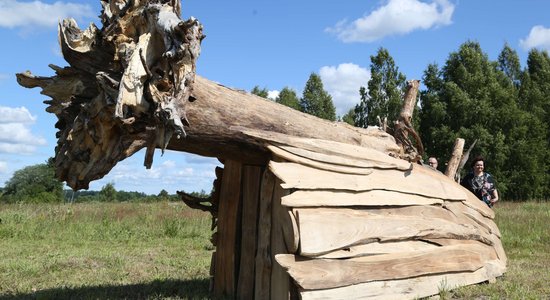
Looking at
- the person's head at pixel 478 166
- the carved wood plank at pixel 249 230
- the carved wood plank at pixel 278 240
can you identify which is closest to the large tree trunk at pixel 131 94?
the carved wood plank at pixel 278 240

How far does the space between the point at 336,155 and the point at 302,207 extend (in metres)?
0.83

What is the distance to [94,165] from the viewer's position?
4.50 metres

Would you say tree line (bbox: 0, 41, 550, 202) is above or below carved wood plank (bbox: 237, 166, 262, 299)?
above

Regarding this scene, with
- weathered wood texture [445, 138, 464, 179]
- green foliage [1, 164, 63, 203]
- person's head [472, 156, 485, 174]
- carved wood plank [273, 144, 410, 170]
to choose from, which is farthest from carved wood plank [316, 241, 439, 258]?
green foliage [1, 164, 63, 203]

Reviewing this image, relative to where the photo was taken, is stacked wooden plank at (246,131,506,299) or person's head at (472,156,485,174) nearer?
stacked wooden plank at (246,131,506,299)

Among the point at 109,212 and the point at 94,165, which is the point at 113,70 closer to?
the point at 94,165

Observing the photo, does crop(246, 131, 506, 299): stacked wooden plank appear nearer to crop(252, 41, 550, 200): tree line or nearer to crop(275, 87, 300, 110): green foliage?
crop(252, 41, 550, 200): tree line

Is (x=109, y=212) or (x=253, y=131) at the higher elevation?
(x=253, y=131)

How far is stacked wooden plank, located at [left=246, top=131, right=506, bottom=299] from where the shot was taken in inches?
189

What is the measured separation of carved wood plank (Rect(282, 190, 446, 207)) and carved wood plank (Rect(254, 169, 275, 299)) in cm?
47

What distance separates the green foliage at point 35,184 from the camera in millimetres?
37144

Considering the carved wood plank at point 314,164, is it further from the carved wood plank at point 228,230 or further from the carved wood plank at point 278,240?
the carved wood plank at point 228,230

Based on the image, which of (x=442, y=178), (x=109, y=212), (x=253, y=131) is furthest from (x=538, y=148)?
(x=253, y=131)

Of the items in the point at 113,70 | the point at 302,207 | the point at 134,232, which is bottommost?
the point at 134,232
